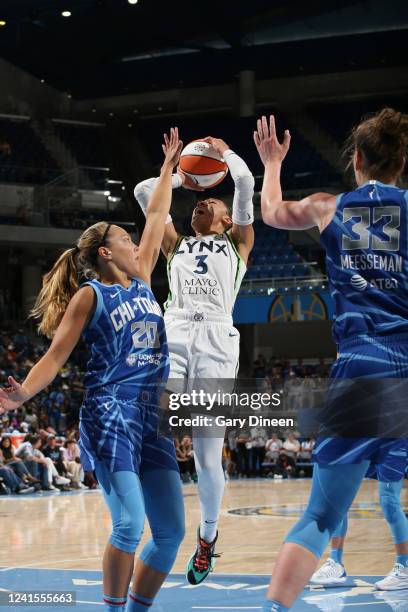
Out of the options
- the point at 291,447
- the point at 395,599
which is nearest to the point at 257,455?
the point at 291,447

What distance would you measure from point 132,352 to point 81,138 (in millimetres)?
26260

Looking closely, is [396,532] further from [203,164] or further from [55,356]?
[55,356]

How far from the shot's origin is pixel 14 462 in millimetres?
16906

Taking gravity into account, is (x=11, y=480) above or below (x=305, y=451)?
above

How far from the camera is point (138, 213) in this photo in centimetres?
2645

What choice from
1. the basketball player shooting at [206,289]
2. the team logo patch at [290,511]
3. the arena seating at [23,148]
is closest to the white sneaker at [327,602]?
the basketball player shooting at [206,289]

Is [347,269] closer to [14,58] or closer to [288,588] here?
[288,588]

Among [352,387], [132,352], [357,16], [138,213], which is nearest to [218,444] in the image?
[132,352]

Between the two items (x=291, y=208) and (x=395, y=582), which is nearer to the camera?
(x=291, y=208)

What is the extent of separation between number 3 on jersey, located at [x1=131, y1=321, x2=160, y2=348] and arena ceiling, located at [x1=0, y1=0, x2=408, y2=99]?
71.4 ft

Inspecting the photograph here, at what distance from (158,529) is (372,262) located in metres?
1.78

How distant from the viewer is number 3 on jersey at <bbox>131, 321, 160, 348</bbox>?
4484 mm

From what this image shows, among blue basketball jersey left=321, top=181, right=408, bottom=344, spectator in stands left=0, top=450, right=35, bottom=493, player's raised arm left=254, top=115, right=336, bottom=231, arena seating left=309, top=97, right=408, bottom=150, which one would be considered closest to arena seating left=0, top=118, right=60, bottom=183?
arena seating left=309, top=97, right=408, bottom=150

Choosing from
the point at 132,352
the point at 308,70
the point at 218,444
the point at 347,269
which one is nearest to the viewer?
the point at 347,269
